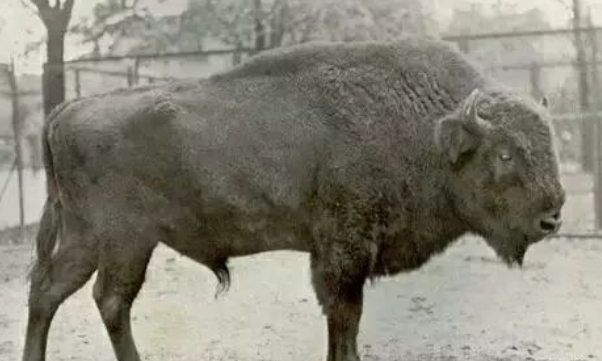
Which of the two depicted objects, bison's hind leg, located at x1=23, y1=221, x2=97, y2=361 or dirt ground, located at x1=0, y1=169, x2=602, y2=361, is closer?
bison's hind leg, located at x1=23, y1=221, x2=97, y2=361

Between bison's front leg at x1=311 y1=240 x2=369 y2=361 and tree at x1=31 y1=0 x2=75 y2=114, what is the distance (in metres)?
3.15

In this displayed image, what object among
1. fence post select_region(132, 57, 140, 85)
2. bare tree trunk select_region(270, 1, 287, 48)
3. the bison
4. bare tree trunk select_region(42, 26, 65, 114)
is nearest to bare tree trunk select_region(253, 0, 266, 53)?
bare tree trunk select_region(270, 1, 287, 48)

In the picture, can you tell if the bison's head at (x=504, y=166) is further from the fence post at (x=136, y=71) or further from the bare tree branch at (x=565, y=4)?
the fence post at (x=136, y=71)

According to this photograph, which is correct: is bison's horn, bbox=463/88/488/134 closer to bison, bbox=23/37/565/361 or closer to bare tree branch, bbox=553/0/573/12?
bison, bbox=23/37/565/361

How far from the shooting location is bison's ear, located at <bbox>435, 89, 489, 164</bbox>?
3.44 metres

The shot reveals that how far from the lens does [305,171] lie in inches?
144

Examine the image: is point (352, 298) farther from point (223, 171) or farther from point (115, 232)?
point (115, 232)

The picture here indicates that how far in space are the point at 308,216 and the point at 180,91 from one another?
0.90 meters

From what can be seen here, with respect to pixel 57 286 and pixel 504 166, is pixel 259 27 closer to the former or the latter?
pixel 57 286

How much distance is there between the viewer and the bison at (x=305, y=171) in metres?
3.58

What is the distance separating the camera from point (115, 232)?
3848 mm

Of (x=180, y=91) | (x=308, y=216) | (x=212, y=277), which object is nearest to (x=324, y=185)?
(x=308, y=216)

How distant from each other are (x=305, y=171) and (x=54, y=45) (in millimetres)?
3158

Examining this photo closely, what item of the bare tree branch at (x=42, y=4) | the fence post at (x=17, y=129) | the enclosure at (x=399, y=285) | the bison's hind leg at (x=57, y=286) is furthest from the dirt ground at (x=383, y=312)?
the bare tree branch at (x=42, y=4)
